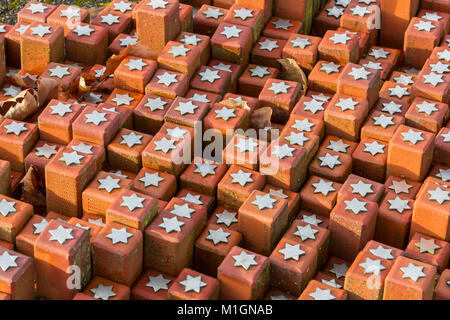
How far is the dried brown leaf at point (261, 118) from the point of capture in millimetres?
23750

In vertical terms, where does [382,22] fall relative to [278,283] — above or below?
above

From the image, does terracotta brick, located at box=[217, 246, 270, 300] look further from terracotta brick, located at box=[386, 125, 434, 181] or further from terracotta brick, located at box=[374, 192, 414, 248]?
terracotta brick, located at box=[386, 125, 434, 181]

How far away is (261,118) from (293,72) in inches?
67.8

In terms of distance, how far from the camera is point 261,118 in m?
23.8

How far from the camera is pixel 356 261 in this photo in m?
20.8

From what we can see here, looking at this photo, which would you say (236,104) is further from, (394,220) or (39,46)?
(39,46)

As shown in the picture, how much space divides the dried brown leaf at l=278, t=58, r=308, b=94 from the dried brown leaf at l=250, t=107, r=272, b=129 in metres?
1.32

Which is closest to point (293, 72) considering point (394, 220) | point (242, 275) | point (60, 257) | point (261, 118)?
point (261, 118)

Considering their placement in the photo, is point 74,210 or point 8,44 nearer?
point 74,210

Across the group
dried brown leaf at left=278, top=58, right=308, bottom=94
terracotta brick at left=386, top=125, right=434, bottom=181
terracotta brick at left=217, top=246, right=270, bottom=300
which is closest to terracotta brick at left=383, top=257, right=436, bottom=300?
terracotta brick at left=217, top=246, right=270, bottom=300
